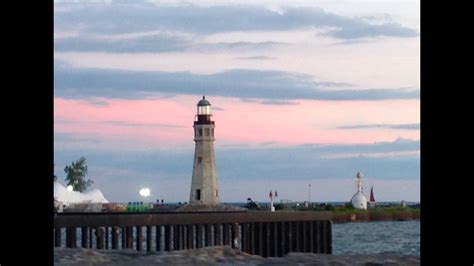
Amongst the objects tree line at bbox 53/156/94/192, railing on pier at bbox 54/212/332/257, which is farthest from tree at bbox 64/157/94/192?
railing on pier at bbox 54/212/332/257

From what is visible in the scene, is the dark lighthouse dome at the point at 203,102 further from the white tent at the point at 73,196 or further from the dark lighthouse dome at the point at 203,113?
the white tent at the point at 73,196

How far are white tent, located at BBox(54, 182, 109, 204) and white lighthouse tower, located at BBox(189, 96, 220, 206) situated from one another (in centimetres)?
677

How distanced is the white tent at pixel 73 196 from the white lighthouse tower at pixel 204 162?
6.77 m

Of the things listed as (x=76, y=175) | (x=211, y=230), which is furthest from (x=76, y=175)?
(x=211, y=230)

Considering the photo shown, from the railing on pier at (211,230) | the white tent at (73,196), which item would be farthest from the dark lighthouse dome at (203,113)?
the railing on pier at (211,230)

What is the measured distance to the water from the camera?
246ft

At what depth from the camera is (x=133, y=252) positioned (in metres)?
10.1

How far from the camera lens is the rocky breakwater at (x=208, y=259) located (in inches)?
336

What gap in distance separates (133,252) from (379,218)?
97.5 m

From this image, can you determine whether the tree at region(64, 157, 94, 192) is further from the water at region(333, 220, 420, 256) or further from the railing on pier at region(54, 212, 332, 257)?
the railing on pier at region(54, 212, 332, 257)

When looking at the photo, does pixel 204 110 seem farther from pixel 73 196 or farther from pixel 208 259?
pixel 208 259
